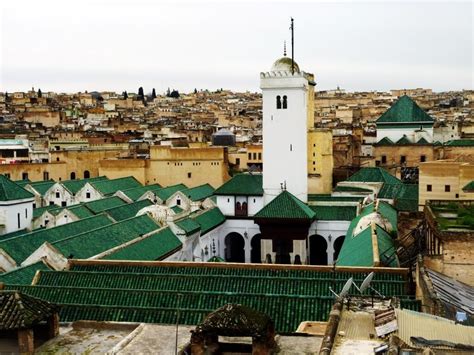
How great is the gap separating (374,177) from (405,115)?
9630mm

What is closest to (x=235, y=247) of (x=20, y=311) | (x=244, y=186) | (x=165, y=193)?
(x=244, y=186)

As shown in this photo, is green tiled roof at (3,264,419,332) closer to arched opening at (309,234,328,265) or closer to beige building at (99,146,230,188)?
arched opening at (309,234,328,265)

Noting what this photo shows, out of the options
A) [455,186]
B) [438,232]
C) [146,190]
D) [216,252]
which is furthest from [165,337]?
[146,190]

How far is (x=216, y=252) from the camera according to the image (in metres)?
29.4

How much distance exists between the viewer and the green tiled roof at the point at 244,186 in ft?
99.5

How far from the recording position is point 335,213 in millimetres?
28156

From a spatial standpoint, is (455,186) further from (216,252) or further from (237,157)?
(237,157)

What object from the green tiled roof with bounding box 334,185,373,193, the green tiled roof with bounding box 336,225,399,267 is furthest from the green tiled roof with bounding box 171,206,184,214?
the green tiled roof with bounding box 336,225,399,267

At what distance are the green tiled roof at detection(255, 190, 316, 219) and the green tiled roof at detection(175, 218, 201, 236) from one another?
264 cm

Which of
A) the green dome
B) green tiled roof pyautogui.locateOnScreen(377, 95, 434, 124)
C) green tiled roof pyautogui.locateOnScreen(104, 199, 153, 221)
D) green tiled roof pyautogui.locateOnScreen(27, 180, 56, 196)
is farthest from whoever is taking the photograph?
green tiled roof pyautogui.locateOnScreen(377, 95, 434, 124)

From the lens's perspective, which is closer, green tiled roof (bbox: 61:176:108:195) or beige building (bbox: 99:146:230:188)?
green tiled roof (bbox: 61:176:108:195)

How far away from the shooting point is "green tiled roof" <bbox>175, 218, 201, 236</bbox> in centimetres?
2417

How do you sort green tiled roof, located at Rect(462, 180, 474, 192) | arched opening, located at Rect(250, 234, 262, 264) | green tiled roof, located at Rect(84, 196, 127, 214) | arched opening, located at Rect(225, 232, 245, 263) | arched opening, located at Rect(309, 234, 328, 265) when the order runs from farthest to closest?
arched opening, located at Rect(225, 232, 245, 263) < arched opening, located at Rect(250, 234, 262, 264) < arched opening, located at Rect(309, 234, 328, 265) < green tiled roof, located at Rect(84, 196, 127, 214) < green tiled roof, located at Rect(462, 180, 474, 192)

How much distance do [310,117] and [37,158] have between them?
836 inches
